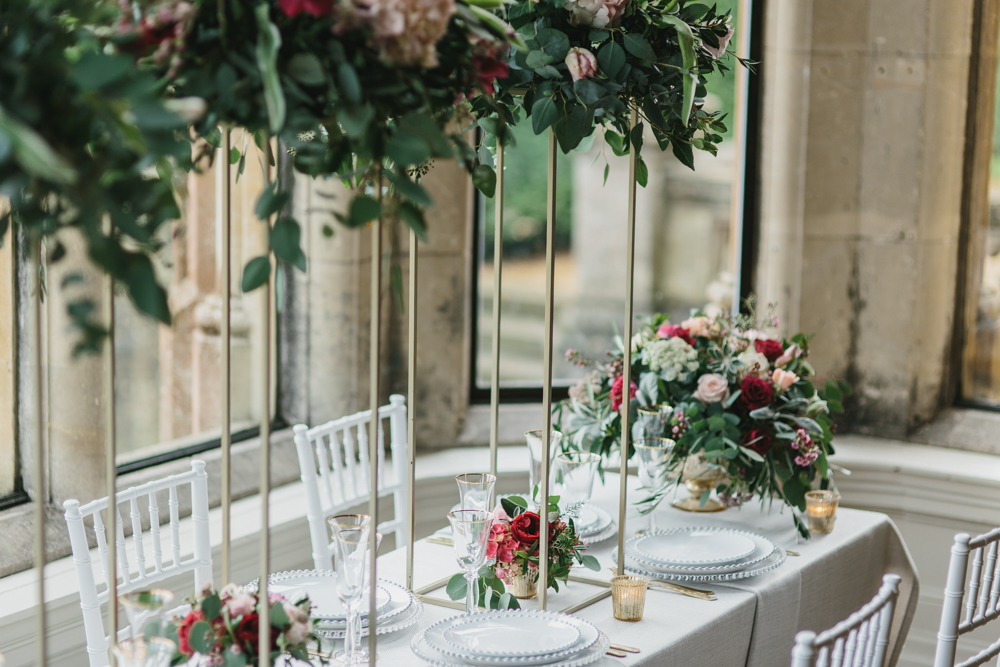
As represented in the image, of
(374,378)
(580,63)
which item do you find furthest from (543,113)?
(374,378)

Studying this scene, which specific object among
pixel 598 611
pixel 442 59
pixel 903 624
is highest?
pixel 442 59

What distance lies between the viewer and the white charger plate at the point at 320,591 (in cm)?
163

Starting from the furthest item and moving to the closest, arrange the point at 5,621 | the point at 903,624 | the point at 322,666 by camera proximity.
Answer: the point at 903,624 → the point at 5,621 → the point at 322,666

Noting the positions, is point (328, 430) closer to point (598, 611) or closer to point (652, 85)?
point (598, 611)

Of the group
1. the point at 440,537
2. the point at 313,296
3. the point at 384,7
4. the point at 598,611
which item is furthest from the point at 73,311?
the point at 313,296

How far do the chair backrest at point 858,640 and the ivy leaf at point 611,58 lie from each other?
80cm

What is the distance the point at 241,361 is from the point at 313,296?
1.01 feet

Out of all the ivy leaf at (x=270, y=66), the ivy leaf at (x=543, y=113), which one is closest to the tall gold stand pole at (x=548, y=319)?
the ivy leaf at (x=543, y=113)

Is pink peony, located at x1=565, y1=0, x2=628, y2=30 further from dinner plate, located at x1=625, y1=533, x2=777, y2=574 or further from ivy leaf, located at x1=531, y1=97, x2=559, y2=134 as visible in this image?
dinner plate, located at x1=625, y1=533, x2=777, y2=574

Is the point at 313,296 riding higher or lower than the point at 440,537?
higher

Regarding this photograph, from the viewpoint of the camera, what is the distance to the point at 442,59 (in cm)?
101

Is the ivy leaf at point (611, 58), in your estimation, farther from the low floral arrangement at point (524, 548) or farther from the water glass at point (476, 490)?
the low floral arrangement at point (524, 548)

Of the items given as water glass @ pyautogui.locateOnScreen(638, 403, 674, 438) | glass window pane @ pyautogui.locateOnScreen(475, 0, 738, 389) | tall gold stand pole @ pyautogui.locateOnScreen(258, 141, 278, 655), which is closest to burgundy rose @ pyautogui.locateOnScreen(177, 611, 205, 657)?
tall gold stand pole @ pyautogui.locateOnScreen(258, 141, 278, 655)

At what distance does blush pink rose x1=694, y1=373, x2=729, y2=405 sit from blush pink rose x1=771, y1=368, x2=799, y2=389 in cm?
12
